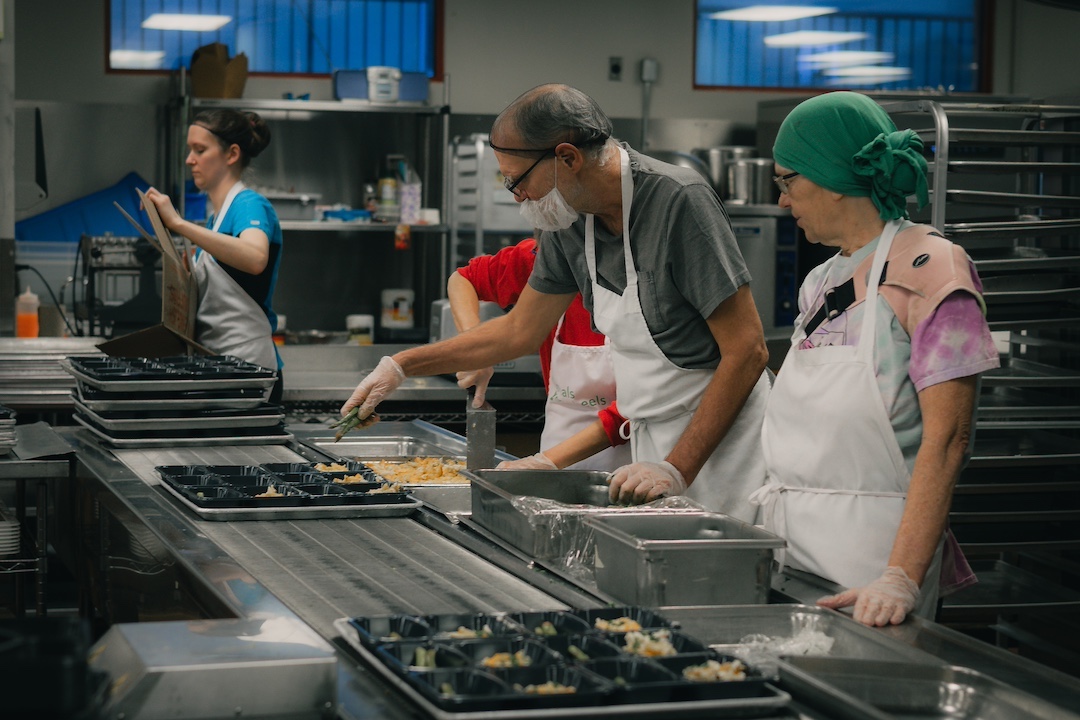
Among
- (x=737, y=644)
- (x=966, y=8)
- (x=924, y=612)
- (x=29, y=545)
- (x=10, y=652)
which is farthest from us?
(x=966, y=8)

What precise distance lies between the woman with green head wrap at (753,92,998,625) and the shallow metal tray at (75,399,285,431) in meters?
1.59

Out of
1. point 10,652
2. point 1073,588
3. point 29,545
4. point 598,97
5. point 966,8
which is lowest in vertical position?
point 1073,588

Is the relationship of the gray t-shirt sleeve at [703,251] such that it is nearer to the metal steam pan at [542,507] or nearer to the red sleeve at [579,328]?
the metal steam pan at [542,507]

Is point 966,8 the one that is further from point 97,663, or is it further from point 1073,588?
point 97,663

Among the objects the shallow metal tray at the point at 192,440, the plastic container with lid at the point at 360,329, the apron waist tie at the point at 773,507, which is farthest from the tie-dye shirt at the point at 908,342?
the plastic container with lid at the point at 360,329

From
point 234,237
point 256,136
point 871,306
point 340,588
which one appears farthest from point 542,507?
point 256,136

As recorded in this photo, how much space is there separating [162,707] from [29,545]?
2.13 metres

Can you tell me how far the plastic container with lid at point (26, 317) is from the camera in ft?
17.8

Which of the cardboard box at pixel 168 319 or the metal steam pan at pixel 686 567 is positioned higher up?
the cardboard box at pixel 168 319

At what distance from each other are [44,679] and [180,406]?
223 cm

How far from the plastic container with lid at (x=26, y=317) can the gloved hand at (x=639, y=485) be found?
13.0ft

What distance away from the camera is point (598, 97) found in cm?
754

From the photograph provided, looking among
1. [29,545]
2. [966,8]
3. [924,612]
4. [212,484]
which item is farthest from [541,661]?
[966,8]

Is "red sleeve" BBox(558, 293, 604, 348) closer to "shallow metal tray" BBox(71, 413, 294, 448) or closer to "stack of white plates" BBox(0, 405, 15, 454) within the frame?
"shallow metal tray" BBox(71, 413, 294, 448)
